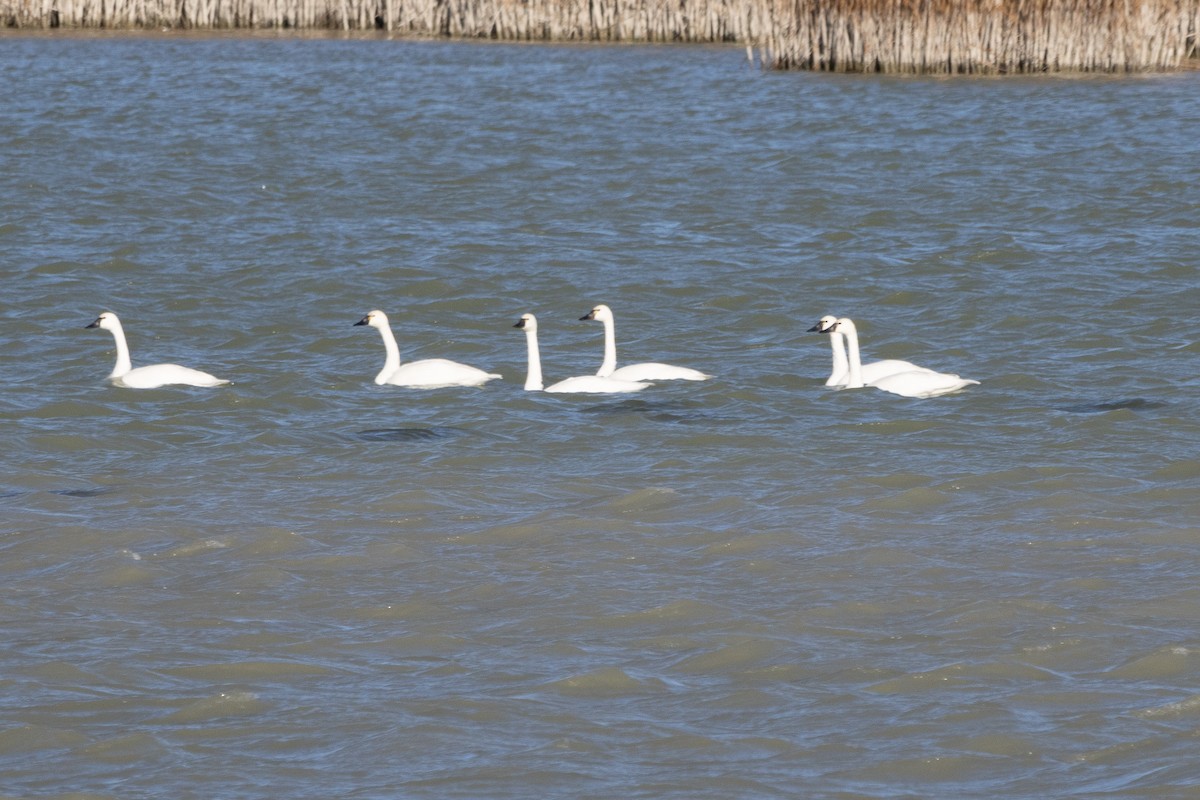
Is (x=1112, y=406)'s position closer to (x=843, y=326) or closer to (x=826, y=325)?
(x=843, y=326)

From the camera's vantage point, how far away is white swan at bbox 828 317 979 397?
12.6 meters

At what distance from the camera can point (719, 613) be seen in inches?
328

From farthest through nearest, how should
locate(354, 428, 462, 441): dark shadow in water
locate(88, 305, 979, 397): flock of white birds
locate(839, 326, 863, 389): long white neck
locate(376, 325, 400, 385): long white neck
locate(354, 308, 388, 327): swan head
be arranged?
locate(354, 308, 388, 327): swan head
locate(376, 325, 400, 385): long white neck
locate(839, 326, 863, 389): long white neck
locate(88, 305, 979, 397): flock of white birds
locate(354, 428, 462, 441): dark shadow in water

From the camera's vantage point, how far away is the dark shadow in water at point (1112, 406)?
12094 millimetres

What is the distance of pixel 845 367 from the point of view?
1337 cm

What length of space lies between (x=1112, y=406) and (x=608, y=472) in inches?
140

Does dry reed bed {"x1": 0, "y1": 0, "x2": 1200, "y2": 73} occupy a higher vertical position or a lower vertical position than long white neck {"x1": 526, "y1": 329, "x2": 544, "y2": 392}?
higher

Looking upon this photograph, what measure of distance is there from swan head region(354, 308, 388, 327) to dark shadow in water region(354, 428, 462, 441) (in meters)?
2.09

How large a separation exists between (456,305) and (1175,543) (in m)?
8.16

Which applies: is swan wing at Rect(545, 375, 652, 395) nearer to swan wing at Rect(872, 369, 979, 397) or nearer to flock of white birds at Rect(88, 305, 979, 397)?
flock of white birds at Rect(88, 305, 979, 397)

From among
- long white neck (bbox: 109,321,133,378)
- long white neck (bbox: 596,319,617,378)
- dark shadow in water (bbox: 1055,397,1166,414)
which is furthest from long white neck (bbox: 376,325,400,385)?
dark shadow in water (bbox: 1055,397,1166,414)

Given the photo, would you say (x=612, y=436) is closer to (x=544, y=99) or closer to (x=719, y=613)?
(x=719, y=613)

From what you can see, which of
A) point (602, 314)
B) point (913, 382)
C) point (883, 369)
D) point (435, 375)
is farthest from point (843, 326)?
point (435, 375)

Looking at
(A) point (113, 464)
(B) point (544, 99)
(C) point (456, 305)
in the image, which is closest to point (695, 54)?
(B) point (544, 99)
